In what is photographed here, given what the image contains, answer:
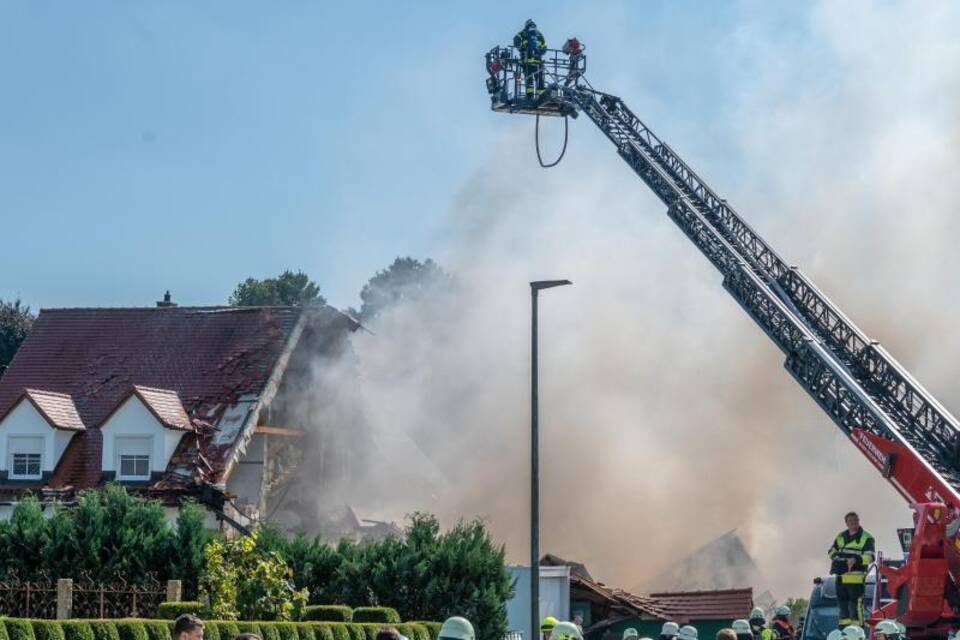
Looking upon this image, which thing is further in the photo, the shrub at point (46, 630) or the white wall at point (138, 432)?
the white wall at point (138, 432)

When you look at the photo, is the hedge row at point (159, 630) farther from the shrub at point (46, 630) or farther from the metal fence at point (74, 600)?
the metal fence at point (74, 600)

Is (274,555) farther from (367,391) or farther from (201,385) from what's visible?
(367,391)

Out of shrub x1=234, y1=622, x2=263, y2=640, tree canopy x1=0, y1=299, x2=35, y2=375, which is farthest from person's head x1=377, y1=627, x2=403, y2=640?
tree canopy x1=0, y1=299, x2=35, y2=375

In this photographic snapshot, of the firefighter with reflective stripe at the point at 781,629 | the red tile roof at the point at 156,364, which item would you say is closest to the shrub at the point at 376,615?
the firefighter with reflective stripe at the point at 781,629

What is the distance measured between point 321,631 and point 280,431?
21776 mm

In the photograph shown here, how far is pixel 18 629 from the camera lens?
19.6 m

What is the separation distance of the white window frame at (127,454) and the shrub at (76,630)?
2482cm

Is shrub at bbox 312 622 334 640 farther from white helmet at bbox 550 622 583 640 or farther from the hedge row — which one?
white helmet at bbox 550 622 583 640

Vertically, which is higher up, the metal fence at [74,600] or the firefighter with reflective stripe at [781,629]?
the metal fence at [74,600]

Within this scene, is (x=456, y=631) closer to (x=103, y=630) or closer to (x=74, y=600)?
(x=103, y=630)

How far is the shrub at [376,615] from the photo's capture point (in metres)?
32.1

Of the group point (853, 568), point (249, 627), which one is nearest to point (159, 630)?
point (249, 627)

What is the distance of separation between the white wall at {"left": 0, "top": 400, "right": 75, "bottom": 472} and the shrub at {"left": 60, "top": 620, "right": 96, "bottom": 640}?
26.3 meters

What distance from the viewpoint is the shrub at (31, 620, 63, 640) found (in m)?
20.3
